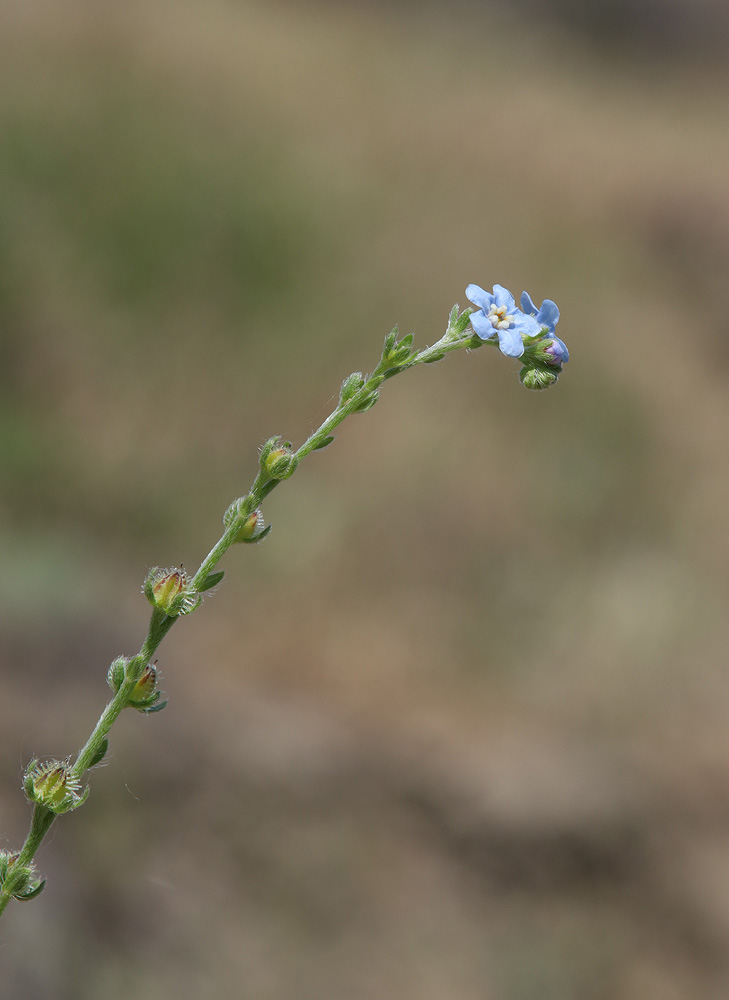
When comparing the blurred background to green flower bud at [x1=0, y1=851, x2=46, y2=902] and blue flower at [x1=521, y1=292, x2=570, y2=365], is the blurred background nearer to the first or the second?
green flower bud at [x1=0, y1=851, x2=46, y2=902]

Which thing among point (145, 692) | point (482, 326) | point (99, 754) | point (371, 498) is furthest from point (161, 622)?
point (371, 498)

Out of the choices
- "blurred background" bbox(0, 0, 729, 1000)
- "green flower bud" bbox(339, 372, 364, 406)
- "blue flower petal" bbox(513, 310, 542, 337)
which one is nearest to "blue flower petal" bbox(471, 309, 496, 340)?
"blue flower petal" bbox(513, 310, 542, 337)

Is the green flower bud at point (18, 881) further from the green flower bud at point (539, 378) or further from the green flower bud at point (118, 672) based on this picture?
the green flower bud at point (539, 378)

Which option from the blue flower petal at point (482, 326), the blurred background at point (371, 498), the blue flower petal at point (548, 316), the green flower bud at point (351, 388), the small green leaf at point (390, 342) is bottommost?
the green flower bud at point (351, 388)

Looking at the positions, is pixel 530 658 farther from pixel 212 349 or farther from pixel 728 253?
pixel 728 253

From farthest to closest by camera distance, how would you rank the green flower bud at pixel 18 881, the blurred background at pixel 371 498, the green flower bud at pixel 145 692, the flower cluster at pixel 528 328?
the blurred background at pixel 371 498 < the flower cluster at pixel 528 328 < the green flower bud at pixel 145 692 < the green flower bud at pixel 18 881

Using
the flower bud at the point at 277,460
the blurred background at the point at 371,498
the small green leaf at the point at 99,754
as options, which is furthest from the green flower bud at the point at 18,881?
the blurred background at the point at 371,498

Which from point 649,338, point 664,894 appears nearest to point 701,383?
point 649,338
